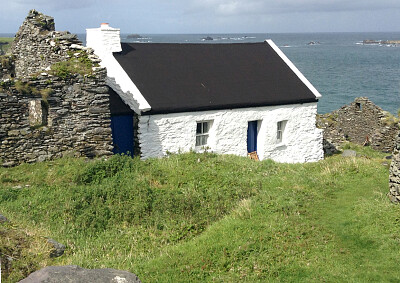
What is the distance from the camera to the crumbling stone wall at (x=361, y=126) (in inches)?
1083

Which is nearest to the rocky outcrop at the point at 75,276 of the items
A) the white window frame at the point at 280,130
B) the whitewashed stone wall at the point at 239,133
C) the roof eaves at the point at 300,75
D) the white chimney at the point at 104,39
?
the whitewashed stone wall at the point at 239,133

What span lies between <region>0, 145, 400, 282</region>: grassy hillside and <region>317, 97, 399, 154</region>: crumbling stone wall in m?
13.0

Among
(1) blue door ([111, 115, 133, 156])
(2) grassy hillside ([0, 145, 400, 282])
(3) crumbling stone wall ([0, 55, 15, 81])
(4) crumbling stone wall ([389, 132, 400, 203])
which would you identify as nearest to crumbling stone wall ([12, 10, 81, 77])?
(3) crumbling stone wall ([0, 55, 15, 81])

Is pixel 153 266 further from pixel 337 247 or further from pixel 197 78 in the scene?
pixel 197 78

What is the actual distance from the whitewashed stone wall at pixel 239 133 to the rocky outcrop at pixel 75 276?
12530 mm

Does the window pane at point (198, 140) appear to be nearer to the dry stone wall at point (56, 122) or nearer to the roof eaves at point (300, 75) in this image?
the dry stone wall at point (56, 122)

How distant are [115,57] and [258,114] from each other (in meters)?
7.47

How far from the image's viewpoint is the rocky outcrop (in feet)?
17.9

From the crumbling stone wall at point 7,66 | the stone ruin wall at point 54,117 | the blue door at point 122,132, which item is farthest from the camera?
the crumbling stone wall at point 7,66

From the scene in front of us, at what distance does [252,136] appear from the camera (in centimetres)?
2159

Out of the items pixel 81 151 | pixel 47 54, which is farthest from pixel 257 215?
pixel 47 54

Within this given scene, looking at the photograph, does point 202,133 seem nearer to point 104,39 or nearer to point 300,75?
point 104,39

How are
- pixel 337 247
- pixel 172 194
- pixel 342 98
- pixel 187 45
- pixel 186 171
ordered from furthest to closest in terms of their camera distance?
pixel 342 98 → pixel 187 45 → pixel 186 171 → pixel 172 194 → pixel 337 247

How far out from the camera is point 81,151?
626 inches
